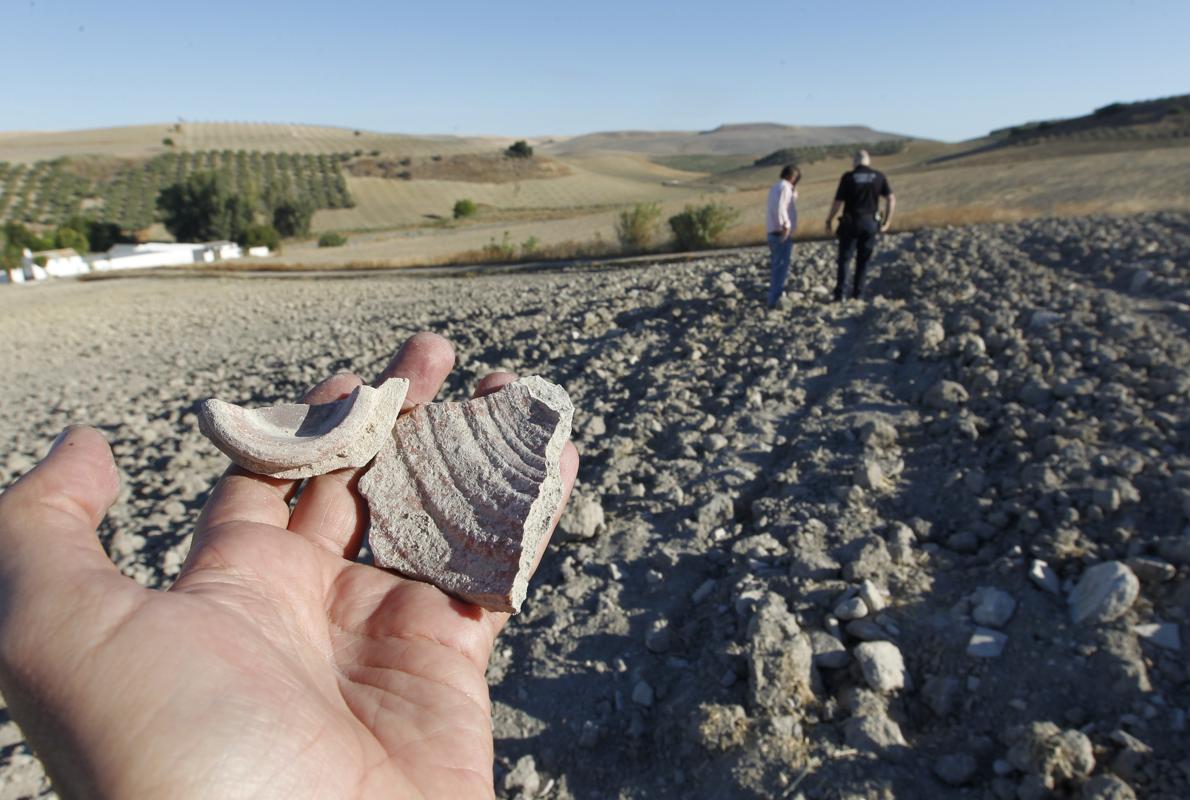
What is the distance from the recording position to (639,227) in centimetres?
1780

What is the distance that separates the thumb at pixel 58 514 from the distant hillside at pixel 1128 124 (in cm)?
4607

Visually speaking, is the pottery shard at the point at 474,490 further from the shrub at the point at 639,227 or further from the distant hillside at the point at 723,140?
the distant hillside at the point at 723,140

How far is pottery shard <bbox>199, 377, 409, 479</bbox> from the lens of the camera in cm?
233

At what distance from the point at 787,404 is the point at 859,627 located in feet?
8.53

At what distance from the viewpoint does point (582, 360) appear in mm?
6984

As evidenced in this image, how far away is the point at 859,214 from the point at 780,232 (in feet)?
2.63

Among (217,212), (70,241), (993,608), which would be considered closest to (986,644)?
(993,608)

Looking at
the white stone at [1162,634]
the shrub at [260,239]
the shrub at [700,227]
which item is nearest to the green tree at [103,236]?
the shrub at [260,239]

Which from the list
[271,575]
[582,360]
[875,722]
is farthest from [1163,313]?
[271,575]

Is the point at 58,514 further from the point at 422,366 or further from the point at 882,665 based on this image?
the point at 882,665

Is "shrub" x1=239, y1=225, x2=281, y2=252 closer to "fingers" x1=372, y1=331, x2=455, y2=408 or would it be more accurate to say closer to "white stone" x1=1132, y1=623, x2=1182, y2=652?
"fingers" x1=372, y1=331, x2=455, y2=408

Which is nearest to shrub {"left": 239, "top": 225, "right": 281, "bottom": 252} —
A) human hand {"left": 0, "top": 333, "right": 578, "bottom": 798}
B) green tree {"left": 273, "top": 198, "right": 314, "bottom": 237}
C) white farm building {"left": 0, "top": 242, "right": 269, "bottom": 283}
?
white farm building {"left": 0, "top": 242, "right": 269, "bottom": 283}

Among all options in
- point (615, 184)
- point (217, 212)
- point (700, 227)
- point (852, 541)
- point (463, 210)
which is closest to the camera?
point (852, 541)

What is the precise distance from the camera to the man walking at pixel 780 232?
25.9 feet
